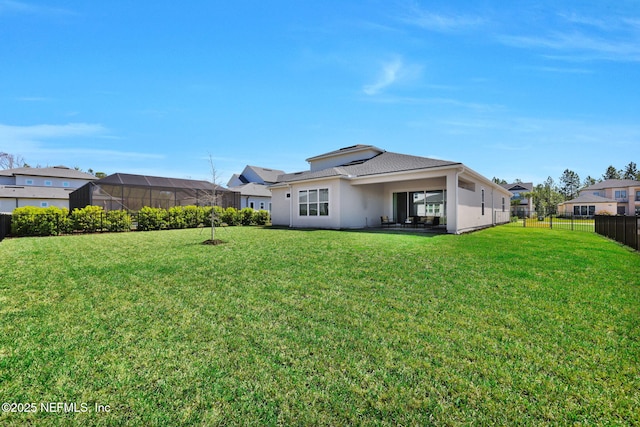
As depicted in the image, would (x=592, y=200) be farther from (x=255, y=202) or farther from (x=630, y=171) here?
(x=630, y=171)

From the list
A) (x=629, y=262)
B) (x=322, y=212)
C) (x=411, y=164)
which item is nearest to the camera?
(x=629, y=262)

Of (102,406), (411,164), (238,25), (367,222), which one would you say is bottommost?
(102,406)

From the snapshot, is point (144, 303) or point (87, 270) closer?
point (144, 303)

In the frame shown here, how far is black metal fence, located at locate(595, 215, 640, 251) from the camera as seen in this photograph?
9391mm

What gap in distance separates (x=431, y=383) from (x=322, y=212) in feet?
45.3

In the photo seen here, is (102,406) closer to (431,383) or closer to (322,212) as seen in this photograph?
(431,383)

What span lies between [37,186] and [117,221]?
28.8 metres

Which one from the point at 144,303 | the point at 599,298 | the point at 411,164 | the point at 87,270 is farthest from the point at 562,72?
the point at 87,270

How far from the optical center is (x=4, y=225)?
13.0 meters

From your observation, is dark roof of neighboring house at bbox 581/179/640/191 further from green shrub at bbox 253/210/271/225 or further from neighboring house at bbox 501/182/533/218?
green shrub at bbox 253/210/271/225

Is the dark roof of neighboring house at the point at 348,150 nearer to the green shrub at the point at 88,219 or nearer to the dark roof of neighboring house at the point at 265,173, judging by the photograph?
the green shrub at the point at 88,219

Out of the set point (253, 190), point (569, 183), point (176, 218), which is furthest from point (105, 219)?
point (569, 183)

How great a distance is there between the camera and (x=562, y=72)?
Result: 10.4 m

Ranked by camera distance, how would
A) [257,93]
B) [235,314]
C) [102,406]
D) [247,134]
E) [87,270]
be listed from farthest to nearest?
[247,134], [257,93], [87,270], [235,314], [102,406]
